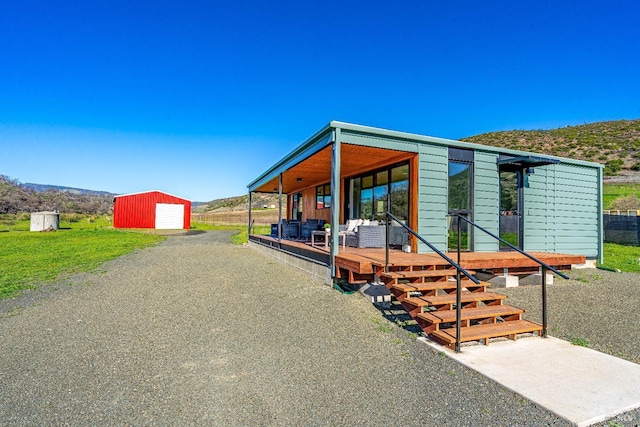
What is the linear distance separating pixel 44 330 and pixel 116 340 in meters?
1.13

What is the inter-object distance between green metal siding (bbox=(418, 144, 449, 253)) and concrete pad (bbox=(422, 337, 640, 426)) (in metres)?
3.43

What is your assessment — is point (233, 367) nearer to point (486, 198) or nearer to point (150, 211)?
point (486, 198)

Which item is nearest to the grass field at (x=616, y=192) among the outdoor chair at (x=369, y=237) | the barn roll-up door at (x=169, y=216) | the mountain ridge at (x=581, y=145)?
the mountain ridge at (x=581, y=145)

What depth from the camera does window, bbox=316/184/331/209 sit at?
12.8 m

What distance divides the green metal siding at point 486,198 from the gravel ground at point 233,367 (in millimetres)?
2268

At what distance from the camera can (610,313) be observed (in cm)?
508

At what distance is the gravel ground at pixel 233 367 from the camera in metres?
2.32

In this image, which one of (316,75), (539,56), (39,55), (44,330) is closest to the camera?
(44,330)

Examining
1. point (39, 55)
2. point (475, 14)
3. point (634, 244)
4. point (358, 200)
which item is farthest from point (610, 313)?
point (39, 55)

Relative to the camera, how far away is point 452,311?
4.06 metres

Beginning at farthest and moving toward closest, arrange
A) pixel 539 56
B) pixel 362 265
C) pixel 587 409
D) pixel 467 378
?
pixel 539 56 → pixel 362 265 → pixel 467 378 → pixel 587 409

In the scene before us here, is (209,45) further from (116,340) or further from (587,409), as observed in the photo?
(587,409)

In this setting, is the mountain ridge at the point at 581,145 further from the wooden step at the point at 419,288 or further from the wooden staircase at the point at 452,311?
the wooden step at the point at 419,288

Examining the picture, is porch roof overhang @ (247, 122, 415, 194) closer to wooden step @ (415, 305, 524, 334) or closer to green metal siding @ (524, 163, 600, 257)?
wooden step @ (415, 305, 524, 334)
